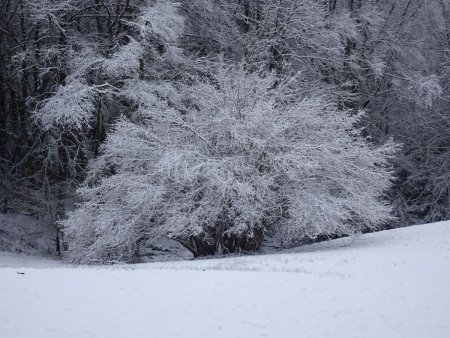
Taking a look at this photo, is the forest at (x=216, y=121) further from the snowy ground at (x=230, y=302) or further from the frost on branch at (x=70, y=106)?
the snowy ground at (x=230, y=302)

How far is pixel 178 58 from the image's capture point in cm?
1839

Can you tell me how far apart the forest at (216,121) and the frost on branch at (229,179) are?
2.4 inches

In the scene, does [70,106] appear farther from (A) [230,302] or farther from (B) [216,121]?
(A) [230,302]

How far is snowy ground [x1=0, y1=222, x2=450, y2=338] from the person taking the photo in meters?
6.59

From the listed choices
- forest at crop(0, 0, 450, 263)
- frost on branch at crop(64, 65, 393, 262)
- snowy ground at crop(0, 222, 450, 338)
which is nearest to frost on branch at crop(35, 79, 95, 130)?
forest at crop(0, 0, 450, 263)

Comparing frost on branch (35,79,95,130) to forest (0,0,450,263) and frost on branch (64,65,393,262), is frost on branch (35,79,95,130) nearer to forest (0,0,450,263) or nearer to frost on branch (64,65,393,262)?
forest (0,0,450,263)

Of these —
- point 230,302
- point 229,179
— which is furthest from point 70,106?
point 230,302

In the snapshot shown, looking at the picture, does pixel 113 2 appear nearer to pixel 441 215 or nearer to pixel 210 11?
pixel 210 11

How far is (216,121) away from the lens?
567 inches

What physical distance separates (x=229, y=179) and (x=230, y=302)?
5994mm

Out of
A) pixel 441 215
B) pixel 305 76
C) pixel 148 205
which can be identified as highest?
pixel 305 76

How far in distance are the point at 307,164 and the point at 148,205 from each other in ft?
14.2

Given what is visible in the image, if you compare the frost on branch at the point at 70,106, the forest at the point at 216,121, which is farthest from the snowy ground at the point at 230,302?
the frost on branch at the point at 70,106

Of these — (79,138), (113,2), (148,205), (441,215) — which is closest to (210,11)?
(113,2)
